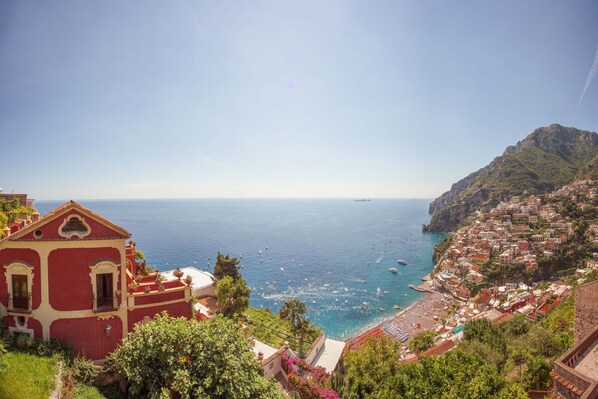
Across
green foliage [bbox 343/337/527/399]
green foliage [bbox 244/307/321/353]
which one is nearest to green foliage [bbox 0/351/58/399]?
green foliage [bbox 343/337/527/399]

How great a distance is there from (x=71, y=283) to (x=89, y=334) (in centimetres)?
221

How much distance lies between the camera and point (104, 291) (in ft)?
40.5

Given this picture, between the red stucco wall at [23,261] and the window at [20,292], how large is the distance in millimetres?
235

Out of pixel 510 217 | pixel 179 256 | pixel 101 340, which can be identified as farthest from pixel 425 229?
pixel 101 340

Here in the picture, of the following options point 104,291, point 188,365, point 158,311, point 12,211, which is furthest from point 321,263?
point 188,365

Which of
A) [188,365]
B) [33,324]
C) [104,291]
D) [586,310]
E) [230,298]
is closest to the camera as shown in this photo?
[188,365]

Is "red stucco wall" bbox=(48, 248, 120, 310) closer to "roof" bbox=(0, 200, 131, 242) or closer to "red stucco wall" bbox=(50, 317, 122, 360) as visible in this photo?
"red stucco wall" bbox=(50, 317, 122, 360)

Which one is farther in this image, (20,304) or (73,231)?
(73,231)

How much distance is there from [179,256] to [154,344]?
2844 inches

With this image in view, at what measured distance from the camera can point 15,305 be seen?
452 inches

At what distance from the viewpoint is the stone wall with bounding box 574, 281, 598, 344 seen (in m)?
15.8

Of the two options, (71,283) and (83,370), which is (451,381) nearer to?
(83,370)

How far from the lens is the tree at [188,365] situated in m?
9.15

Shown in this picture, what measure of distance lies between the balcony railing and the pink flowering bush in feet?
43.8
